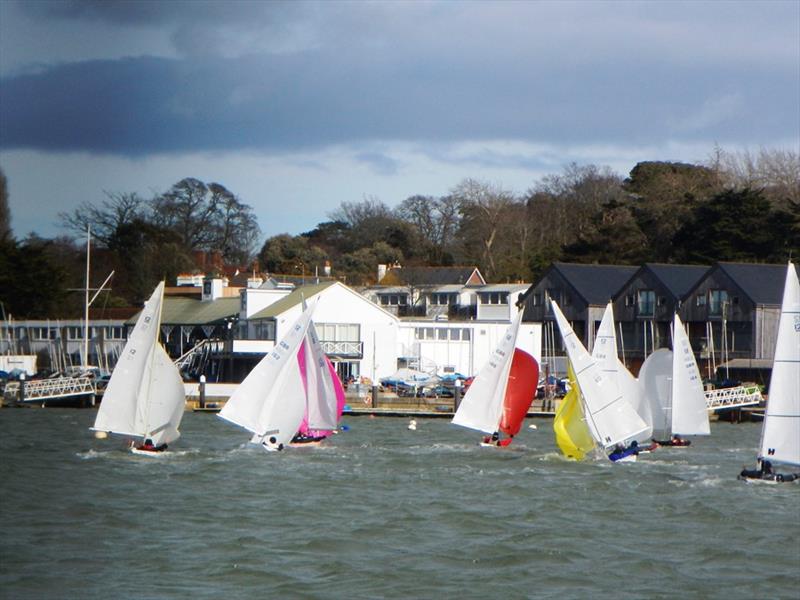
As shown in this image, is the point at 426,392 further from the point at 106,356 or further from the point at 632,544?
the point at 632,544

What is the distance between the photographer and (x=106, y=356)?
62.0 metres

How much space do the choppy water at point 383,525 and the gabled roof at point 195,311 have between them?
90.9ft

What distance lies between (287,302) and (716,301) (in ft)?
65.0

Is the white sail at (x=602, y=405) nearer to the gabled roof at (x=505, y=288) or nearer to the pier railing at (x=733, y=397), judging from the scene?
the pier railing at (x=733, y=397)

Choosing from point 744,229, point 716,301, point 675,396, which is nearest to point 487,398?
point 675,396

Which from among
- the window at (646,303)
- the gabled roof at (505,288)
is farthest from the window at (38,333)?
the window at (646,303)

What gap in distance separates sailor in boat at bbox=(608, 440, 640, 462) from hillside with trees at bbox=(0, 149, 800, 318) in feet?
53.1

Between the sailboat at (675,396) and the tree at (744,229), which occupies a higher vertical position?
the tree at (744,229)

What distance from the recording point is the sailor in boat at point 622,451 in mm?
29828

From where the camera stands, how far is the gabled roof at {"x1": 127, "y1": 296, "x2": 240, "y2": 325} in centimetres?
6084

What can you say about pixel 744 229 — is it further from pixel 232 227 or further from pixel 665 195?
pixel 232 227

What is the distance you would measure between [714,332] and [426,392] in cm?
1482

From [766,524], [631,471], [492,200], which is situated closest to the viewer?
[766,524]

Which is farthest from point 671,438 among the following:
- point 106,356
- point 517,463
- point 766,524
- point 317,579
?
point 106,356
